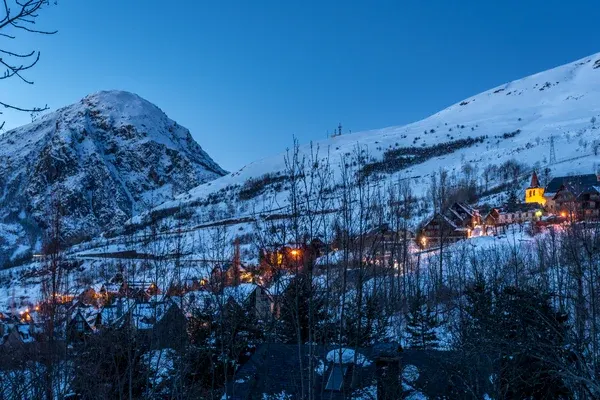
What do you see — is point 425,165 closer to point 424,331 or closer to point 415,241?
point 415,241

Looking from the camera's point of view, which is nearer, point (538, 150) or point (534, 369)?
point (534, 369)

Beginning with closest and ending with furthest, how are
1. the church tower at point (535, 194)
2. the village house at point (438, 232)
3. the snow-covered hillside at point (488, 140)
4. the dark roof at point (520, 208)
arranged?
the village house at point (438, 232)
the dark roof at point (520, 208)
the church tower at point (535, 194)
the snow-covered hillside at point (488, 140)

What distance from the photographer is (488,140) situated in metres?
128

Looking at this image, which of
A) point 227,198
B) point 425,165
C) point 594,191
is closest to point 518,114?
point 425,165

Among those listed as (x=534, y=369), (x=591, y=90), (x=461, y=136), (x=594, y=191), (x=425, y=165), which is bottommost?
(x=534, y=369)

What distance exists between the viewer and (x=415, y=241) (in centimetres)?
4919

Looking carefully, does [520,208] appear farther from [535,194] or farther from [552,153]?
[552,153]

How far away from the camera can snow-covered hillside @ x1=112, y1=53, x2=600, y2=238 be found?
97125mm

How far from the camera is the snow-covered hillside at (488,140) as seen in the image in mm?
97125

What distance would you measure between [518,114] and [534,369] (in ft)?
534

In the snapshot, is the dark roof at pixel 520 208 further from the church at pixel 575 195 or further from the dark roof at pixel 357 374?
the dark roof at pixel 357 374

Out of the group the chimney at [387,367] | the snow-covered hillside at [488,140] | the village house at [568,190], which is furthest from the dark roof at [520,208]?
the chimney at [387,367]

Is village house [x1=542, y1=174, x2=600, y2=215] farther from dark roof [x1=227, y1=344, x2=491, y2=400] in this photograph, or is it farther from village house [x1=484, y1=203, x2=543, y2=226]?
dark roof [x1=227, y1=344, x2=491, y2=400]

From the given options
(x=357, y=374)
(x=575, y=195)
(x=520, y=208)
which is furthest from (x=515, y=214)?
(x=357, y=374)
